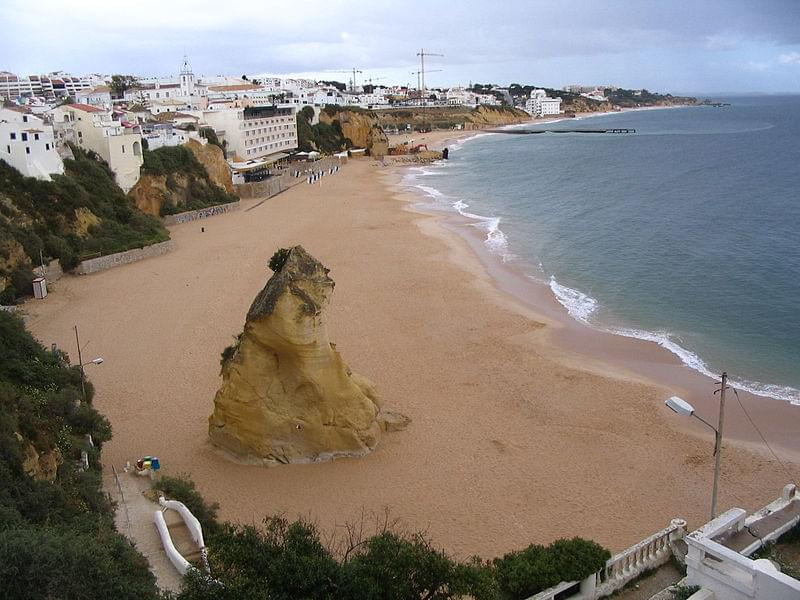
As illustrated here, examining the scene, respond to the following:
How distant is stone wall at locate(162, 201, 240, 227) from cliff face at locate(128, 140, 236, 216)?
60 centimetres

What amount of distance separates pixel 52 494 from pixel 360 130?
95.2 metres

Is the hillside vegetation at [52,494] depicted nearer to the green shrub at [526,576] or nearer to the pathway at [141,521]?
the pathway at [141,521]

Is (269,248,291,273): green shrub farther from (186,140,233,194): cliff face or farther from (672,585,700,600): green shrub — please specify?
(186,140,233,194): cliff face

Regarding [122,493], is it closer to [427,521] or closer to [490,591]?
[427,521]

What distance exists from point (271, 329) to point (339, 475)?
12.9 feet

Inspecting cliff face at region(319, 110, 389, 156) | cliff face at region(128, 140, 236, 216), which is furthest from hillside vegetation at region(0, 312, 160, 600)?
cliff face at region(319, 110, 389, 156)

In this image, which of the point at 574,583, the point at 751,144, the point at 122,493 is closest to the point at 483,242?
the point at 122,493

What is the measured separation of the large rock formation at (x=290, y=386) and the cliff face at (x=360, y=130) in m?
86.0

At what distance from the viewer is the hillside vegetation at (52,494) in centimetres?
812

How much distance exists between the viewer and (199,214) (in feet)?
171

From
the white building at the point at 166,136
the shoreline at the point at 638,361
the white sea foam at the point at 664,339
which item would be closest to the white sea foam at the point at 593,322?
the white sea foam at the point at 664,339

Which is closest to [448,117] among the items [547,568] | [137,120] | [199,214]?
[137,120]

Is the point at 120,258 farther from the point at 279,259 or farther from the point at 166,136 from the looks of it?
the point at 279,259

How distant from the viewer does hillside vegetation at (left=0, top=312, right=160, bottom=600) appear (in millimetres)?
8117
